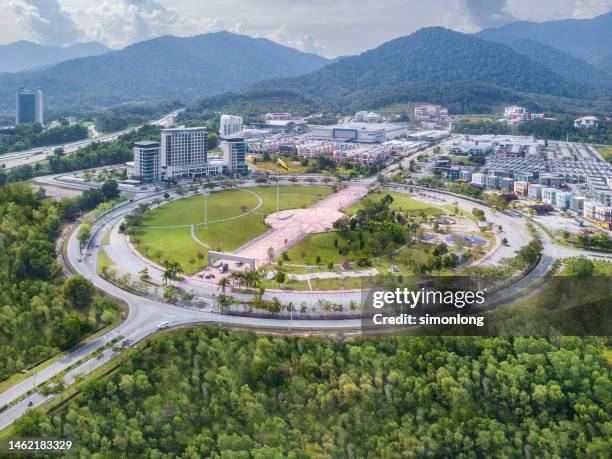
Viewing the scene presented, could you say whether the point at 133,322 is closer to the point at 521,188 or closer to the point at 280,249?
the point at 280,249

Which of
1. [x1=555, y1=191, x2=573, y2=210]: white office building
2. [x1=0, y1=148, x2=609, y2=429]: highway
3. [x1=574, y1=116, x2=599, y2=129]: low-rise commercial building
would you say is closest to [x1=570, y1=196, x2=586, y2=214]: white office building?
[x1=555, y1=191, x2=573, y2=210]: white office building

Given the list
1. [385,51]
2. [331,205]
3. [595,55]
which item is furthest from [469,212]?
[595,55]

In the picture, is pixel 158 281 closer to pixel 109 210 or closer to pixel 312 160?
pixel 109 210

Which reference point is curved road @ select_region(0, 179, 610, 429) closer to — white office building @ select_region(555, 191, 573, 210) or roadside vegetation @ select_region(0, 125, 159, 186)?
white office building @ select_region(555, 191, 573, 210)

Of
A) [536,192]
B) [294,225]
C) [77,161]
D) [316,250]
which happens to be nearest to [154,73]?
[77,161]

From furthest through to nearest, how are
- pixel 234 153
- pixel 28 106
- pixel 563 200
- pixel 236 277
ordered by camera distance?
pixel 28 106 → pixel 234 153 → pixel 563 200 → pixel 236 277

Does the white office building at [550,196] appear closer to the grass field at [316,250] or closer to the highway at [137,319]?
the highway at [137,319]
